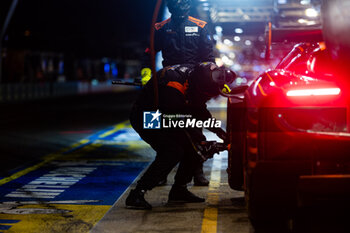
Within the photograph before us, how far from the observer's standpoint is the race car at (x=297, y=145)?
4301 mm

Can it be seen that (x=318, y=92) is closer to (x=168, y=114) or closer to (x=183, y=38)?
(x=168, y=114)

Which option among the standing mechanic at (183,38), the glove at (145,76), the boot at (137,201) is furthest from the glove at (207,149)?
the glove at (145,76)

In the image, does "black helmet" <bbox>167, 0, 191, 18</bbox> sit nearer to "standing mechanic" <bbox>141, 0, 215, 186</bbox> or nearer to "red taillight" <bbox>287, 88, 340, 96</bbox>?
"standing mechanic" <bbox>141, 0, 215, 186</bbox>

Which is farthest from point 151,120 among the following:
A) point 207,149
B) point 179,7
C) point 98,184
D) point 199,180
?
point 98,184

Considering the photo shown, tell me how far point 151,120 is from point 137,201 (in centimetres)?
81

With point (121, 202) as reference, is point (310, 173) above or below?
above

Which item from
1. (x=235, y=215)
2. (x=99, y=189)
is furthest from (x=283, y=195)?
(x=99, y=189)

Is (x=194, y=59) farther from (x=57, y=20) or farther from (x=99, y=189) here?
(x=57, y=20)

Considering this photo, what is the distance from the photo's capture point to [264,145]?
14.7ft

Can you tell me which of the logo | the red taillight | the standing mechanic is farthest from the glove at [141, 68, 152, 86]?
the red taillight

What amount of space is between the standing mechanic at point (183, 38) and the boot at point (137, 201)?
5.14 ft

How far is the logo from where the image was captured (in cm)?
618

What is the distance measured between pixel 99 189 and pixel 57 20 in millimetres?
57252

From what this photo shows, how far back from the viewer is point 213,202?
21.6ft
